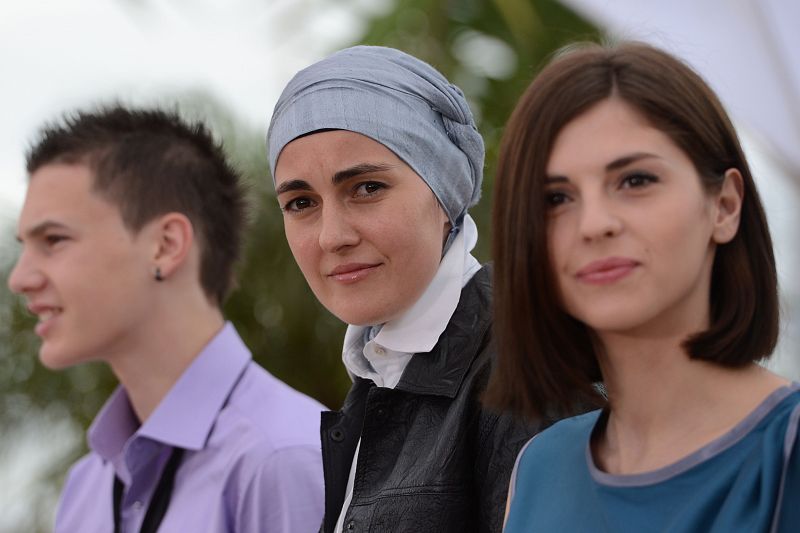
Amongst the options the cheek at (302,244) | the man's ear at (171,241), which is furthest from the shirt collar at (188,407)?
the cheek at (302,244)

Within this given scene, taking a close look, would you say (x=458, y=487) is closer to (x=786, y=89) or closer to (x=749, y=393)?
(x=749, y=393)

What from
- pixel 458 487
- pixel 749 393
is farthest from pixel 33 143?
pixel 749 393

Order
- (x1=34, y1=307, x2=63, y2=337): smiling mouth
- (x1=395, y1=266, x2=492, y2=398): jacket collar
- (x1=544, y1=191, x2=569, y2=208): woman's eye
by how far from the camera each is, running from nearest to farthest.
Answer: (x1=544, y1=191, x2=569, y2=208): woman's eye → (x1=395, y1=266, x2=492, y2=398): jacket collar → (x1=34, y1=307, x2=63, y2=337): smiling mouth

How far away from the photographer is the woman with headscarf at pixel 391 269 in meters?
2.10

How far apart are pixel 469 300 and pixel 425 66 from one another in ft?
1.54

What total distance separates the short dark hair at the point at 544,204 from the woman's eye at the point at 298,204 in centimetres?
56

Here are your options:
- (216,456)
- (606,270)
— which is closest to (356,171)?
(606,270)

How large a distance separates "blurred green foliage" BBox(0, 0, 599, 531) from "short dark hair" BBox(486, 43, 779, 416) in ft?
12.2

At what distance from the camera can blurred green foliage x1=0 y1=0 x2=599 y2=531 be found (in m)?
5.66

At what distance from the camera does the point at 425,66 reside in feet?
7.68

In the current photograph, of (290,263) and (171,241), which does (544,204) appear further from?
(290,263)

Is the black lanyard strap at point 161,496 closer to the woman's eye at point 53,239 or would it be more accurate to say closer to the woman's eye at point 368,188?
the woman's eye at point 53,239

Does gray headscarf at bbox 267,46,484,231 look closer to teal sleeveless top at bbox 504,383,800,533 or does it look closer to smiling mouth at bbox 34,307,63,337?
teal sleeveless top at bbox 504,383,800,533

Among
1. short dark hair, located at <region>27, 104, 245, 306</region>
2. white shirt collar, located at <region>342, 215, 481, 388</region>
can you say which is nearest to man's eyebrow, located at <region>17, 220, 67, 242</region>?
short dark hair, located at <region>27, 104, 245, 306</region>
